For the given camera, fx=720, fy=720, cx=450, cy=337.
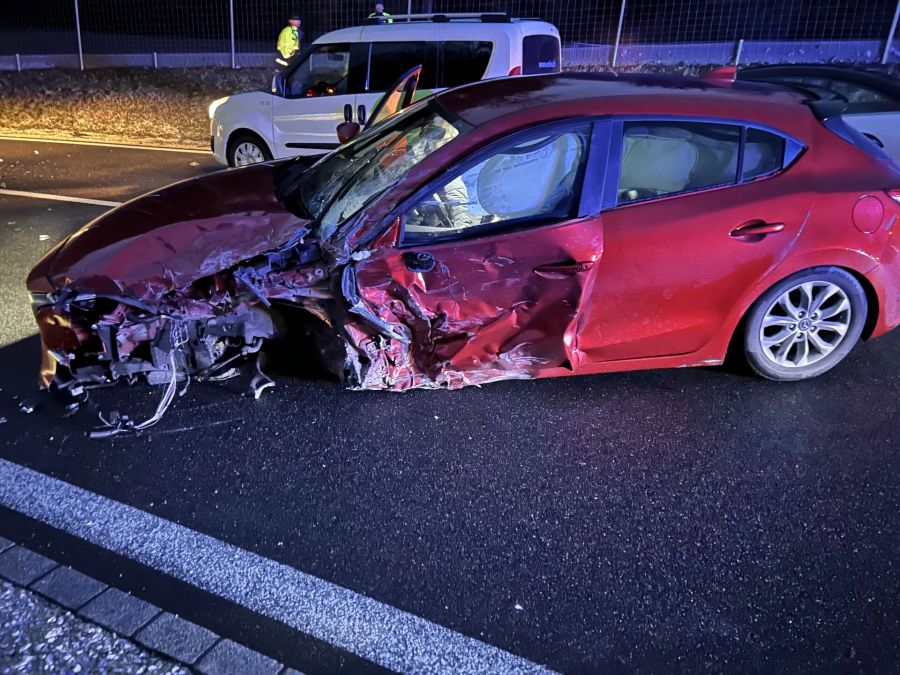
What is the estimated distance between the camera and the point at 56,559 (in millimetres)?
2752

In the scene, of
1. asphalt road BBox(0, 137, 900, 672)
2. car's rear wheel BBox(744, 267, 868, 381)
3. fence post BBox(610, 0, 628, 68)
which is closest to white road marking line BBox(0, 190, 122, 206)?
asphalt road BBox(0, 137, 900, 672)

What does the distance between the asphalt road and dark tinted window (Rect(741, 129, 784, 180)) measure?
3.82ft

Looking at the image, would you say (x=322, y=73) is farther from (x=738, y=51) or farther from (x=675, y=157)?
(x=738, y=51)

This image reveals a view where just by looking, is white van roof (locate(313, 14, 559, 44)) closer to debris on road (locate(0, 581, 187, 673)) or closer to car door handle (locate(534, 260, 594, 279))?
car door handle (locate(534, 260, 594, 279))

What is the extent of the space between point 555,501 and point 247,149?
7021 millimetres

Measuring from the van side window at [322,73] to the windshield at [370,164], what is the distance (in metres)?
4.28

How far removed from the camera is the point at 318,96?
8.33 meters

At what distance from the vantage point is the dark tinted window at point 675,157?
359 centimetres

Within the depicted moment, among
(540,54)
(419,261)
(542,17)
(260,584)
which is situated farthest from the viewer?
(542,17)

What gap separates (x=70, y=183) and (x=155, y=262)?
19.5 ft

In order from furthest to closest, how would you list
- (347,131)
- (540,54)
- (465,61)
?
(540,54) < (465,61) < (347,131)

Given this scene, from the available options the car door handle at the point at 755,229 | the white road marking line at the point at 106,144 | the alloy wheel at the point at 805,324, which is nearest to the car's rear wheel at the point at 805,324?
the alloy wheel at the point at 805,324

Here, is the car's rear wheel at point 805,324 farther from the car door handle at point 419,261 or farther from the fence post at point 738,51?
the fence post at point 738,51

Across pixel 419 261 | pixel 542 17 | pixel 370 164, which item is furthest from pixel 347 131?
pixel 542 17
